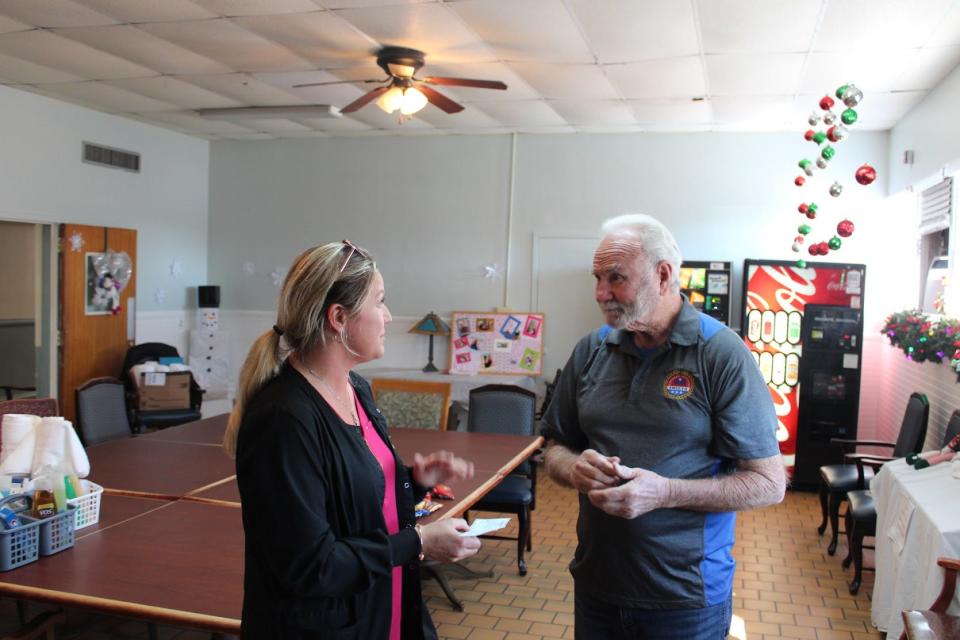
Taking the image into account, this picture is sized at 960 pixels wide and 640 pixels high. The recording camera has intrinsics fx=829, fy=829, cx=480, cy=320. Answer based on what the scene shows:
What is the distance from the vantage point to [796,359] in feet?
23.4

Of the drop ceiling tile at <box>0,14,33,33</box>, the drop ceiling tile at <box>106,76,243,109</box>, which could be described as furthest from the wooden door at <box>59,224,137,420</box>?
the drop ceiling tile at <box>0,14,33,33</box>

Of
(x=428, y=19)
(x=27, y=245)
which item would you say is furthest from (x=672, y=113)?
(x=27, y=245)

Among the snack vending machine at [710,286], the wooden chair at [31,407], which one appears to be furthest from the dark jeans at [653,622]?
the snack vending machine at [710,286]

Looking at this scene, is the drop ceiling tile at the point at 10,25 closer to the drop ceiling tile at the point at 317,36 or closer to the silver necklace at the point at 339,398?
the drop ceiling tile at the point at 317,36

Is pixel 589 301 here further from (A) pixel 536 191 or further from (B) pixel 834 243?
(B) pixel 834 243

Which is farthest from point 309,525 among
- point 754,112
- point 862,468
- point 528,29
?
point 754,112

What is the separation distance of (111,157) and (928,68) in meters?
6.88

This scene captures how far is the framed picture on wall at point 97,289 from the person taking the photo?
7609 millimetres

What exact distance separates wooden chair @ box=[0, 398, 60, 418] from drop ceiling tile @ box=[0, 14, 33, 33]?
7.49 ft

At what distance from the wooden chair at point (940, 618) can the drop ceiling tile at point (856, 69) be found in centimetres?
324

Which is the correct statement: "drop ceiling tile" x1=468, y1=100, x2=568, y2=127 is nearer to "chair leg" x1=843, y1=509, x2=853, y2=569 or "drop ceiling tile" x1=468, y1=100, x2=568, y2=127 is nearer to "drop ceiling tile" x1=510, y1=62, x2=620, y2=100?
"drop ceiling tile" x1=510, y1=62, x2=620, y2=100

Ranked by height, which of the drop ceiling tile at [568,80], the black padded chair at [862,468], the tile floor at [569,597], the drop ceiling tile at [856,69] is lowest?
the tile floor at [569,597]

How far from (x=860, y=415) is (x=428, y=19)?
5.35 metres

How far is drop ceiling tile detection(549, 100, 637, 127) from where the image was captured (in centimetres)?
676
